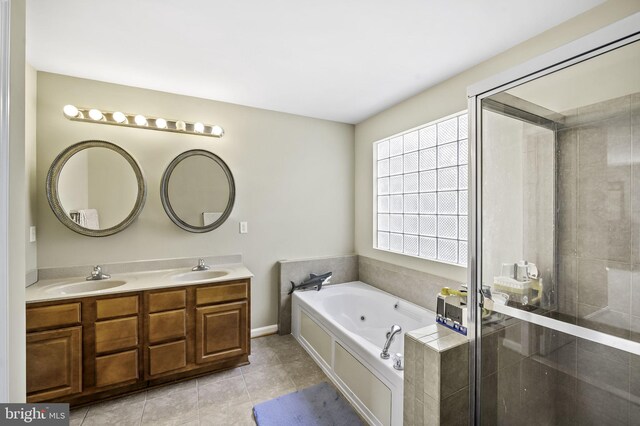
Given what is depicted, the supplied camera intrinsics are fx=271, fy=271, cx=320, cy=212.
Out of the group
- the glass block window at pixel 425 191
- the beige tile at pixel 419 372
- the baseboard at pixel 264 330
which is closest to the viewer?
the beige tile at pixel 419 372

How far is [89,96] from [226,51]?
4.60 ft

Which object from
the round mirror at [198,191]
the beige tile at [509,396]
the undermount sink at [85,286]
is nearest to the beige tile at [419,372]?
the beige tile at [509,396]

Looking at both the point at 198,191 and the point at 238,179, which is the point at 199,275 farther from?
the point at 238,179

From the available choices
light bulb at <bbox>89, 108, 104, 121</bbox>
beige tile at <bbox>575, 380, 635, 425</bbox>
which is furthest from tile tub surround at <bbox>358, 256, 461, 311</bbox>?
light bulb at <bbox>89, 108, 104, 121</bbox>

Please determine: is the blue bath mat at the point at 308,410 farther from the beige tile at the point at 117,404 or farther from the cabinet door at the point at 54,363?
the cabinet door at the point at 54,363

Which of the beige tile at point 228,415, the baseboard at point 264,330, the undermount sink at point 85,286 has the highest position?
the undermount sink at point 85,286

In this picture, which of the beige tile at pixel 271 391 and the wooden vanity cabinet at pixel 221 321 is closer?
the beige tile at pixel 271 391

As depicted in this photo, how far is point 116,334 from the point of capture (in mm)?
2027

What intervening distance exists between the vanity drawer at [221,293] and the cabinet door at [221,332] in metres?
0.05

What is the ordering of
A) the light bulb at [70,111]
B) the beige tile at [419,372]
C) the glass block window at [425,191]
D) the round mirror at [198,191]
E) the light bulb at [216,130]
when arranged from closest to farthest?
the beige tile at [419,372] < the light bulb at [70,111] < the glass block window at [425,191] < the round mirror at [198,191] < the light bulb at [216,130]

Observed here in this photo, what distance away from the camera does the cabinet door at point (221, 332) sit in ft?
7.53

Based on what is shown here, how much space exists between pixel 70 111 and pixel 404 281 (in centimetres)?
335

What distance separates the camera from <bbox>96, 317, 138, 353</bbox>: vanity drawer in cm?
198

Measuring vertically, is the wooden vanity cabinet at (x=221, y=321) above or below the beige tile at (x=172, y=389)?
above
